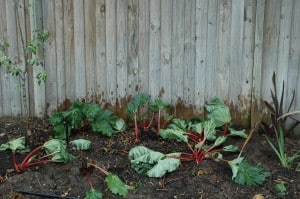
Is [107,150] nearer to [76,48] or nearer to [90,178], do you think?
[90,178]

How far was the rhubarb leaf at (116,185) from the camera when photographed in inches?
163

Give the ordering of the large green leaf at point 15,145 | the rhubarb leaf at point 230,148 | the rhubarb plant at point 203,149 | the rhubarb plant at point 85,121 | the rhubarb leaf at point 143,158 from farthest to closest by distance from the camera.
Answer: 1. the rhubarb plant at point 85,121
2. the rhubarb leaf at point 230,148
3. the large green leaf at point 15,145
4. the rhubarb leaf at point 143,158
5. the rhubarb plant at point 203,149

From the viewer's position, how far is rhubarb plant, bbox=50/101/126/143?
5.11 meters

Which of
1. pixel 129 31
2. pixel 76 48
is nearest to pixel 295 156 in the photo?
pixel 129 31

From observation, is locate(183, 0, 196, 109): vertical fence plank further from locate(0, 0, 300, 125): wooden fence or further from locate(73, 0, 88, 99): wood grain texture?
locate(73, 0, 88, 99): wood grain texture

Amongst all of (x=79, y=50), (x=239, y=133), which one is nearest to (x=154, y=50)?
(x=79, y=50)

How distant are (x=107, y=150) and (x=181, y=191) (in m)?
0.98

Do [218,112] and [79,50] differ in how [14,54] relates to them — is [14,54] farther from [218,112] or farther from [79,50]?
[218,112]

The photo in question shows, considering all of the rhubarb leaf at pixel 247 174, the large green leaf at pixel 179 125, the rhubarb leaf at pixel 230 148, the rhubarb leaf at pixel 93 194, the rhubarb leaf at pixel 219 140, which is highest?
the large green leaf at pixel 179 125

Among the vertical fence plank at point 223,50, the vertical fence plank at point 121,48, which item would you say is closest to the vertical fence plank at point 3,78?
the vertical fence plank at point 121,48

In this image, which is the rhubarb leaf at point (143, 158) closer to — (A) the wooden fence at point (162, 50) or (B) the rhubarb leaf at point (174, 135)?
(B) the rhubarb leaf at point (174, 135)

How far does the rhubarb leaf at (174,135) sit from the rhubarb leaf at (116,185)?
83 cm

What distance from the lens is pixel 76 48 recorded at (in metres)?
5.48

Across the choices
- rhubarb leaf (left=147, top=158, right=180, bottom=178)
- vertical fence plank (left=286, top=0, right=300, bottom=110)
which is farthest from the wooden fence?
rhubarb leaf (left=147, top=158, right=180, bottom=178)
